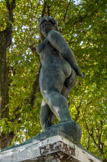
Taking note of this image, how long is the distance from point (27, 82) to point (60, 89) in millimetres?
6477

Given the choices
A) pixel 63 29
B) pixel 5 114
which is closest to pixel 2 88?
pixel 5 114

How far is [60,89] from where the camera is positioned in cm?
360

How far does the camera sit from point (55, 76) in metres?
3.58

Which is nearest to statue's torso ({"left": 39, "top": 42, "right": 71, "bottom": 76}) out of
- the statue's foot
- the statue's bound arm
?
the statue's bound arm

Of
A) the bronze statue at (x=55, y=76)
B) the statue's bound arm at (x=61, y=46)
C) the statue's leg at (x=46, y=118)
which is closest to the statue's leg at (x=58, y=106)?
the bronze statue at (x=55, y=76)

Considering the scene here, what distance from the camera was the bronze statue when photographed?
3.30m

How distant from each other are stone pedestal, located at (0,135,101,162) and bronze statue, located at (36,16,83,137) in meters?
0.54

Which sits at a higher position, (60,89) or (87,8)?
(87,8)

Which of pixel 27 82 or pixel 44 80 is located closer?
pixel 44 80

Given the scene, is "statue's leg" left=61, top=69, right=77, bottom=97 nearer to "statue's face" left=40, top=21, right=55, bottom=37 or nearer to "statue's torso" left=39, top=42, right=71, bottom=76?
"statue's torso" left=39, top=42, right=71, bottom=76

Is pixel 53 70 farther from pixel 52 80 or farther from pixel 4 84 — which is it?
pixel 4 84

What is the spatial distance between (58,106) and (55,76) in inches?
21.8

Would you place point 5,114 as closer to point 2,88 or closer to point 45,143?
point 2,88

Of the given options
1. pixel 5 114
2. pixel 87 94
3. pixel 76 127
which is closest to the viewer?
pixel 76 127
